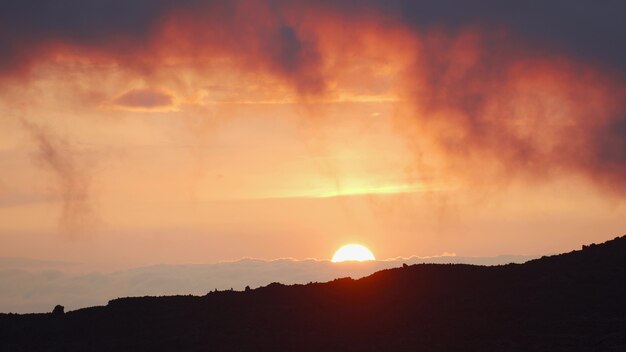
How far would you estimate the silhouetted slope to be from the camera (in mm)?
55312

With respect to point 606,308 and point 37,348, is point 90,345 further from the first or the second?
point 606,308

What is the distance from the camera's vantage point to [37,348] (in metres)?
58.6

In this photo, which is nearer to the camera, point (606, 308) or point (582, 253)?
point (606, 308)

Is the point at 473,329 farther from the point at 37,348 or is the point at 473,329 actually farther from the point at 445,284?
the point at 37,348

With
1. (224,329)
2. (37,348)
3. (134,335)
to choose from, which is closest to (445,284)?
(224,329)

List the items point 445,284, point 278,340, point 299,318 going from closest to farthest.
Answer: point 278,340 → point 299,318 → point 445,284

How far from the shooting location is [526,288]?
2478 inches

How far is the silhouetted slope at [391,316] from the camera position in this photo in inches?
2178

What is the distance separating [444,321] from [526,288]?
27.1ft

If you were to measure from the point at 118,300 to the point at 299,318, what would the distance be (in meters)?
14.5

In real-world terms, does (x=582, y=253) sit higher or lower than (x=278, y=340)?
higher

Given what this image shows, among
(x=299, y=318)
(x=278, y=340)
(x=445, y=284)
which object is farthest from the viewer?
(x=445, y=284)

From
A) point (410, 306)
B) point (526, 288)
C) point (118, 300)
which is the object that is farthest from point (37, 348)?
point (526, 288)

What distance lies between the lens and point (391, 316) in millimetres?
59469
